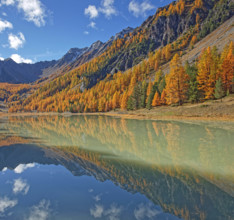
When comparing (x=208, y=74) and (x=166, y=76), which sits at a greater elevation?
(x=166, y=76)

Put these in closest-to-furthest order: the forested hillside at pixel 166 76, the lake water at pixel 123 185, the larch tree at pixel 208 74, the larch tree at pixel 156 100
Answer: the lake water at pixel 123 185
the larch tree at pixel 208 74
the forested hillside at pixel 166 76
the larch tree at pixel 156 100

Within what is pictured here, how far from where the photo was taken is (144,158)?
11.2m

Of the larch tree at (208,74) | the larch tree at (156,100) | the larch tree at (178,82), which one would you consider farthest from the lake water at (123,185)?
the larch tree at (156,100)

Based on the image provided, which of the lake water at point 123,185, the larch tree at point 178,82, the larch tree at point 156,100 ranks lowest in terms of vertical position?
the lake water at point 123,185

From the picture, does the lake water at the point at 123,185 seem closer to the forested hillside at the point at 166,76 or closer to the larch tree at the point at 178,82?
the forested hillside at the point at 166,76

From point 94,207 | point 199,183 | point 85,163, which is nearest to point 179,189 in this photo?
point 199,183

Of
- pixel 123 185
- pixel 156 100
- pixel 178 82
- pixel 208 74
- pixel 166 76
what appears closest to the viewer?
pixel 123 185

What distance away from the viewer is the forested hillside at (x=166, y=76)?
4425cm

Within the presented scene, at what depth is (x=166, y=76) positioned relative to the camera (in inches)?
2384

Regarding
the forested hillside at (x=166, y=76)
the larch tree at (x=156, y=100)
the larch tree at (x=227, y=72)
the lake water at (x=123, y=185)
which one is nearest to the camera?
the lake water at (x=123, y=185)

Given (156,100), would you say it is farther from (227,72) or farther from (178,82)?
(227,72)

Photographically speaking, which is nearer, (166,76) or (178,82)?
(178,82)

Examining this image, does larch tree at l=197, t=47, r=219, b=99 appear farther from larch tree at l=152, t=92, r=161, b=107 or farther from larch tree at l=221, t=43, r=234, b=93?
larch tree at l=152, t=92, r=161, b=107

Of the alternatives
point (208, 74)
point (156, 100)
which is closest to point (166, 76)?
point (156, 100)
